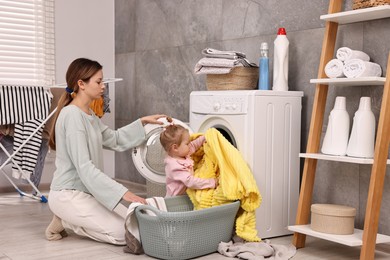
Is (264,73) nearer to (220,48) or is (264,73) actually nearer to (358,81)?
(358,81)

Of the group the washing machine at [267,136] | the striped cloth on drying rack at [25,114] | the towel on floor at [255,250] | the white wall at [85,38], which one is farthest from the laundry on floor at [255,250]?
the white wall at [85,38]

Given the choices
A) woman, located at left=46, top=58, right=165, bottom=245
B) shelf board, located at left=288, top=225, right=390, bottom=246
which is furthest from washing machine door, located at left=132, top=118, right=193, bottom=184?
shelf board, located at left=288, top=225, right=390, bottom=246

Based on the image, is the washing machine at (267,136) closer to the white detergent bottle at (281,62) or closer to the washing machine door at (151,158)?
the white detergent bottle at (281,62)

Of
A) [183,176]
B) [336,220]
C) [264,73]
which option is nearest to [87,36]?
[264,73]

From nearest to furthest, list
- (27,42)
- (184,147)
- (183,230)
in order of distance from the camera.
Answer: (183,230)
(184,147)
(27,42)

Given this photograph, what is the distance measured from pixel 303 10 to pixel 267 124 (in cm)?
77

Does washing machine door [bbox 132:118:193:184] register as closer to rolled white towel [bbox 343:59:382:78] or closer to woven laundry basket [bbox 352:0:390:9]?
rolled white towel [bbox 343:59:382:78]

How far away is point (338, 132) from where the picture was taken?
262cm

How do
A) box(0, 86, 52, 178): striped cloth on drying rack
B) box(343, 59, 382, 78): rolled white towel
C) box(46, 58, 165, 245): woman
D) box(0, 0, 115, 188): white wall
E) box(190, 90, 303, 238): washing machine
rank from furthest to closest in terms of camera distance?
box(0, 0, 115, 188): white wall < box(0, 86, 52, 178): striped cloth on drying rack < box(190, 90, 303, 238): washing machine < box(46, 58, 165, 245): woman < box(343, 59, 382, 78): rolled white towel

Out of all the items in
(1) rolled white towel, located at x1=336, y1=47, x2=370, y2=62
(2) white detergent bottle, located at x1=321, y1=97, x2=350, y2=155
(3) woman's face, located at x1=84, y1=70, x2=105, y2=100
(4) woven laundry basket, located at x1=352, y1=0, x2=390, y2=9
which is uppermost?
(4) woven laundry basket, located at x1=352, y1=0, x2=390, y2=9

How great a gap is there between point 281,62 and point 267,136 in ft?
1.52

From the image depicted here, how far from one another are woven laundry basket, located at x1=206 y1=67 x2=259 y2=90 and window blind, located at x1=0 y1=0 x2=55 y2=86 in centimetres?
195

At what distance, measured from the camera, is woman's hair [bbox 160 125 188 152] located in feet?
9.10

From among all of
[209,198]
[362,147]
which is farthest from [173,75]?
[362,147]
